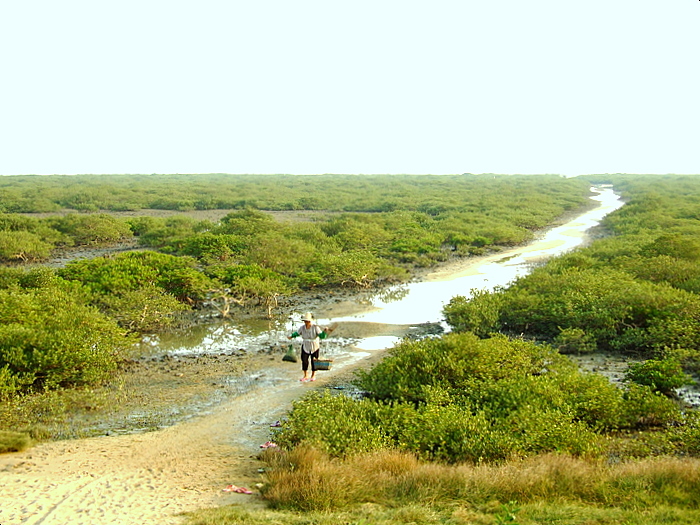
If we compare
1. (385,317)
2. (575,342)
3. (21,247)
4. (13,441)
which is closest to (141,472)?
(13,441)

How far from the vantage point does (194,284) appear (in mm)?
17734

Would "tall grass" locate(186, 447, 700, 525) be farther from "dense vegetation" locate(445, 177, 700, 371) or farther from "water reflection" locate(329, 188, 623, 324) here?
"water reflection" locate(329, 188, 623, 324)

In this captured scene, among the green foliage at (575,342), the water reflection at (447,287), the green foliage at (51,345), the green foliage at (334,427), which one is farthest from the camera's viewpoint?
the water reflection at (447,287)

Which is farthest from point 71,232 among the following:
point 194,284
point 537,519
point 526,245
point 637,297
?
point 537,519

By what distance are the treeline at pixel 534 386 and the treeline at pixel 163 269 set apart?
17.3 feet

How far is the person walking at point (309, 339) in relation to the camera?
11.0 metres

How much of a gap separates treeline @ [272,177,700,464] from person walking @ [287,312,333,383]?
1076 millimetres

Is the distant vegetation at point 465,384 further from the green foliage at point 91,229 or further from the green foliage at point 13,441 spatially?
the green foliage at point 91,229

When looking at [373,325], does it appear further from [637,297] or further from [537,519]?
[537,519]

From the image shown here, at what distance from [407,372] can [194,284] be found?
942 centimetres

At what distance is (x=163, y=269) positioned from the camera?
19.0 meters

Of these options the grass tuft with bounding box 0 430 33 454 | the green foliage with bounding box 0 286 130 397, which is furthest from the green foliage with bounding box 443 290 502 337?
the grass tuft with bounding box 0 430 33 454

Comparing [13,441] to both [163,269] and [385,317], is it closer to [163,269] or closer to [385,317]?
[163,269]

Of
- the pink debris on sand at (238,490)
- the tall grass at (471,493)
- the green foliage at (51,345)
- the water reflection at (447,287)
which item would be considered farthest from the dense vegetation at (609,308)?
the green foliage at (51,345)
